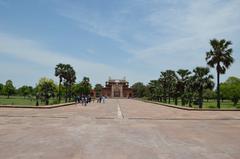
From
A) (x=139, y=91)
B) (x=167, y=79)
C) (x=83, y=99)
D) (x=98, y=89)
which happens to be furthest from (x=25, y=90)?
(x=83, y=99)

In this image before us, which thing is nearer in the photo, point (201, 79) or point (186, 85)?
point (201, 79)

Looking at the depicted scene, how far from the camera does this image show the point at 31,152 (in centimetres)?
718

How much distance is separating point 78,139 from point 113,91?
138820 millimetres

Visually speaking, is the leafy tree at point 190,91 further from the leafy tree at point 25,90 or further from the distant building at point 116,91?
the distant building at point 116,91

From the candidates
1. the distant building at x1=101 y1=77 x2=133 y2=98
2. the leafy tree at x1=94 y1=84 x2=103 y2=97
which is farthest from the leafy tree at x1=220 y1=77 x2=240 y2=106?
the leafy tree at x1=94 y1=84 x2=103 y2=97

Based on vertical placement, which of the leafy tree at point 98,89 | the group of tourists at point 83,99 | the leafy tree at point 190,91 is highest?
the leafy tree at point 98,89

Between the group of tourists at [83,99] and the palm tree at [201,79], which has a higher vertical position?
the palm tree at [201,79]

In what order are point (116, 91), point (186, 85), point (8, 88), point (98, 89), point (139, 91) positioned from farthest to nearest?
point (116, 91), point (98, 89), point (139, 91), point (8, 88), point (186, 85)

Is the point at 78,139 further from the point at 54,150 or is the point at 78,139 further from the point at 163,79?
the point at 163,79

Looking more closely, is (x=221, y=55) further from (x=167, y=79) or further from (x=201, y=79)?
(x=167, y=79)

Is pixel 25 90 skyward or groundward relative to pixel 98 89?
groundward

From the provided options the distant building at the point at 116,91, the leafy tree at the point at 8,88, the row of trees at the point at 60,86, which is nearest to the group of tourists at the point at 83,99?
the row of trees at the point at 60,86

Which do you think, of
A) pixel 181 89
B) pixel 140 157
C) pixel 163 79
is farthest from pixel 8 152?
pixel 163 79

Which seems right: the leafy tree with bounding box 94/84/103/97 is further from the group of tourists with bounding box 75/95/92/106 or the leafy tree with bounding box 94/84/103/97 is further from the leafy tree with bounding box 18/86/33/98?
the group of tourists with bounding box 75/95/92/106
